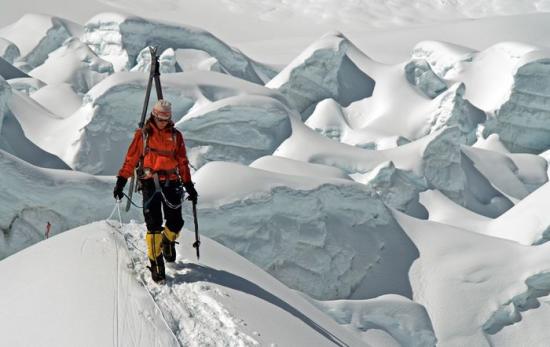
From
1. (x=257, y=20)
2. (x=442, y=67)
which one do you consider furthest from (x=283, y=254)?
(x=257, y=20)

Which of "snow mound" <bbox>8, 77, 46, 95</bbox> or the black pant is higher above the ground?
the black pant

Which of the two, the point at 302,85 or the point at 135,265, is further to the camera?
the point at 302,85

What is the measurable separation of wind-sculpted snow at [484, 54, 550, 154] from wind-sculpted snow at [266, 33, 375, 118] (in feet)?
18.8

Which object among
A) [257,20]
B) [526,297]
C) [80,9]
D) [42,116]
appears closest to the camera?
[526,297]

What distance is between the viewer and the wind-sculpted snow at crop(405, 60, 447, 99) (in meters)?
30.3

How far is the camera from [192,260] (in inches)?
221

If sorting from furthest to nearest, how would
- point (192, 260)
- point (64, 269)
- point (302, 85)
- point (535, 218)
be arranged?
1. point (302, 85)
2. point (535, 218)
3. point (192, 260)
4. point (64, 269)

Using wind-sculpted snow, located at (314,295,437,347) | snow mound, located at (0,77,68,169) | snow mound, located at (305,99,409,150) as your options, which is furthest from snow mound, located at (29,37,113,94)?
wind-sculpted snow, located at (314,295,437,347)

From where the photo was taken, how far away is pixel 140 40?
108 ft

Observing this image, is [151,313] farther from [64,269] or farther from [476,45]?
[476,45]

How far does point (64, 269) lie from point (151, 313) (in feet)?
2.79

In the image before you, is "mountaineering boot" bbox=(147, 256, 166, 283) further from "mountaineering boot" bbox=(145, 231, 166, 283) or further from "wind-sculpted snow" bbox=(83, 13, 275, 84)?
"wind-sculpted snow" bbox=(83, 13, 275, 84)

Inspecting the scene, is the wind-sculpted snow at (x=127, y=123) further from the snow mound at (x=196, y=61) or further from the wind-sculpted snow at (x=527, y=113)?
the wind-sculpted snow at (x=527, y=113)

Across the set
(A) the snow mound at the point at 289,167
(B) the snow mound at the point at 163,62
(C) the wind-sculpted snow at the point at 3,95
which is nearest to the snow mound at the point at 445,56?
(B) the snow mound at the point at 163,62
